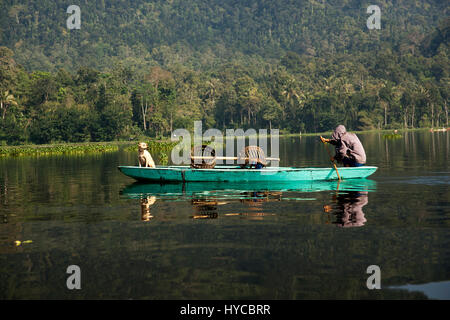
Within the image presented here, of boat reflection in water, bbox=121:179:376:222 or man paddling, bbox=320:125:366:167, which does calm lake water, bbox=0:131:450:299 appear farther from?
man paddling, bbox=320:125:366:167

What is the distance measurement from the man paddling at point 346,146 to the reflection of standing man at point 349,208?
8.47 ft

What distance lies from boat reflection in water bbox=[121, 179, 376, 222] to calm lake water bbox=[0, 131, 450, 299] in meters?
0.06

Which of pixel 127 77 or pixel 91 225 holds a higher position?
pixel 127 77

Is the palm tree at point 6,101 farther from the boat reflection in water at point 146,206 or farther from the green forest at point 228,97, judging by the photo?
the boat reflection in water at point 146,206

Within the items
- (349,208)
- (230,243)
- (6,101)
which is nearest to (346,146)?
(349,208)

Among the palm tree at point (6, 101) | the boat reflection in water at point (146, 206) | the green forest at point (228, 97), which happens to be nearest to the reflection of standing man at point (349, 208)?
the boat reflection in water at point (146, 206)

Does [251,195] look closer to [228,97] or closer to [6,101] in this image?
[6,101]

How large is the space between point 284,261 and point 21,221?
25.9 ft

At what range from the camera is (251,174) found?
882 inches

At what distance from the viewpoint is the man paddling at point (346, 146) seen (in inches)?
857
